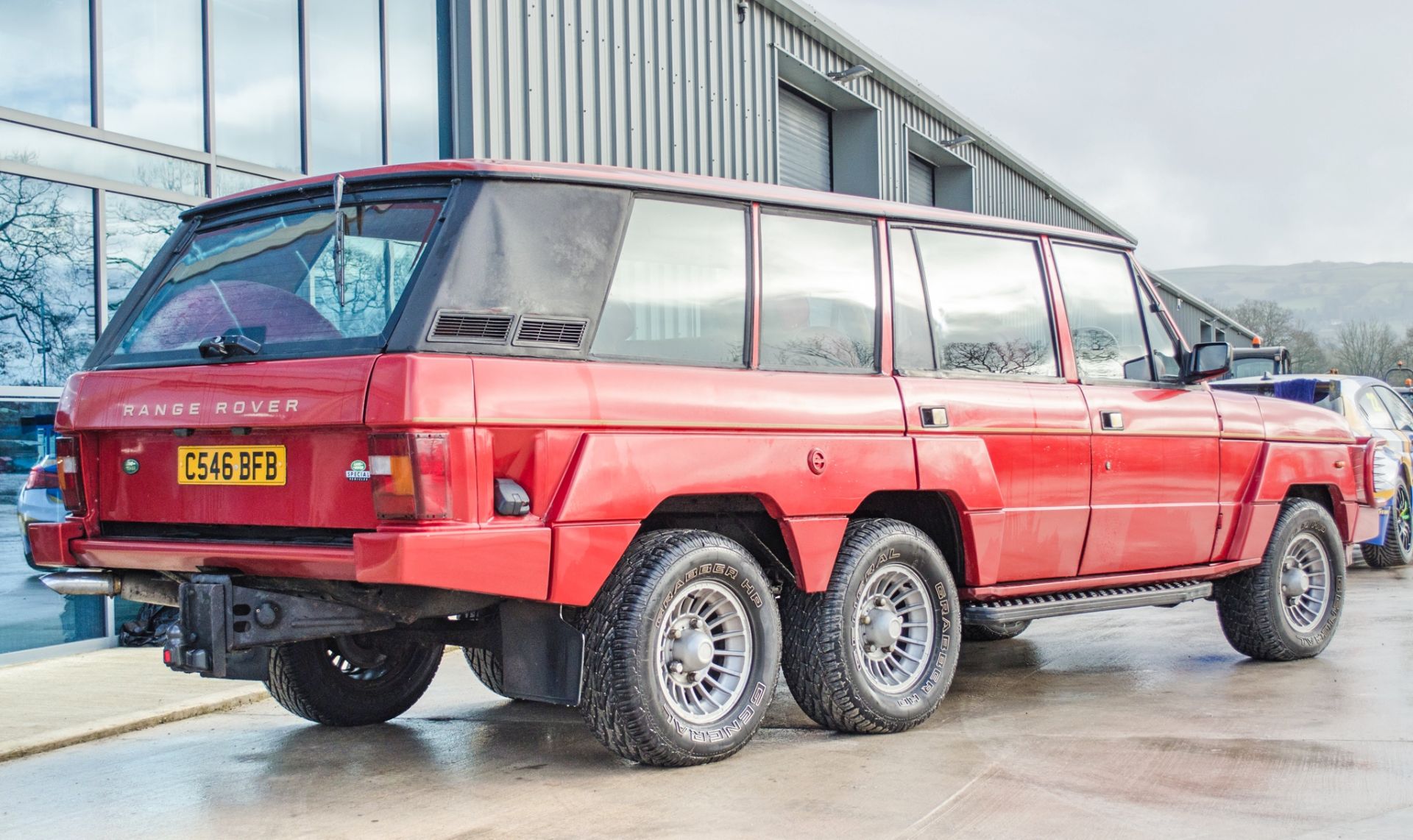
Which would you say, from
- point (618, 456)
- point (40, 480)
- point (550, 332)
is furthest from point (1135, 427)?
point (40, 480)

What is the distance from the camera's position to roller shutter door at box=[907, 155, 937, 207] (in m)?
20.6

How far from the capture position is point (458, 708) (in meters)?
6.32

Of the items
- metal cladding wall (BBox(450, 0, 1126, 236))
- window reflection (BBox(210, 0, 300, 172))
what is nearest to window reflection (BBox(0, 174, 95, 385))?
window reflection (BBox(210, 0, 300, 172))

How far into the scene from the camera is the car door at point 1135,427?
6199 mm

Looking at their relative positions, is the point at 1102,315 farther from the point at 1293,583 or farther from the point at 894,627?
the point at 894,627

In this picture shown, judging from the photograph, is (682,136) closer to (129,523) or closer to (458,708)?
(458,708)

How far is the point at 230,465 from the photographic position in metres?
4.50

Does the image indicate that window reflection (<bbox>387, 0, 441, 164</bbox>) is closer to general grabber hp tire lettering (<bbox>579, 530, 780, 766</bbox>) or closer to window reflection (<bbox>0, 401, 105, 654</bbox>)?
window reflection (<bbox>0, 401, 105, 654</bbox>)

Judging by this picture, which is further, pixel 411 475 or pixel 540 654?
pixel 540 654

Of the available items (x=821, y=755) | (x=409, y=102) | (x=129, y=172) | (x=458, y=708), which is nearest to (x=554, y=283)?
(x=821, y=755)

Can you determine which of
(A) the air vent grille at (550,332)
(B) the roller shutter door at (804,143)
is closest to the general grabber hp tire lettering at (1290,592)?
(A) the air vent grille at (550,332)

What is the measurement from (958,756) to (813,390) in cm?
143

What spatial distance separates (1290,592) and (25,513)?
6.98 meters

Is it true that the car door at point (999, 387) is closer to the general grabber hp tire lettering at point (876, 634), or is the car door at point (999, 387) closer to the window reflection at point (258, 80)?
the general grabber hp tire lettering at point (876, 634)
